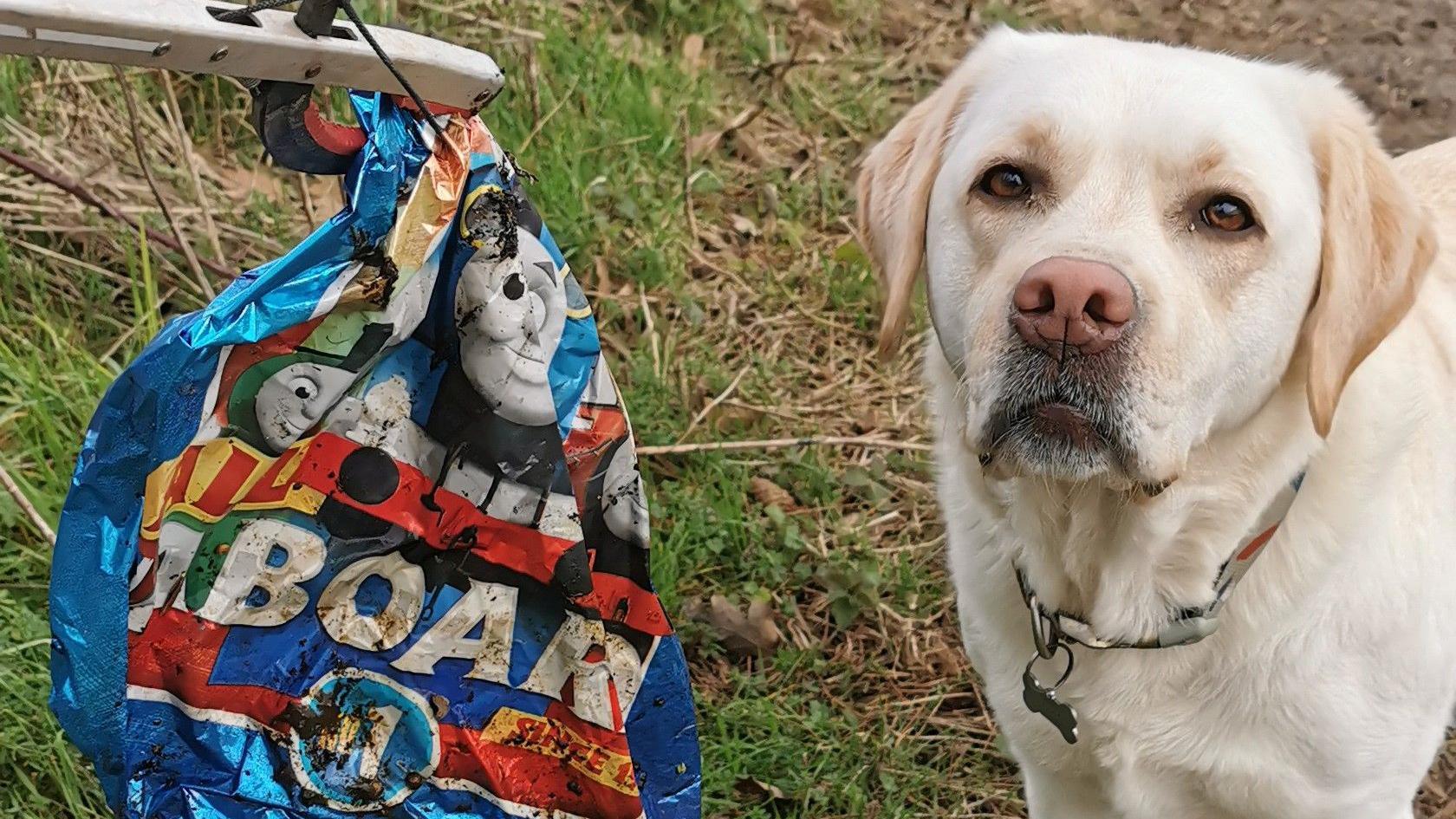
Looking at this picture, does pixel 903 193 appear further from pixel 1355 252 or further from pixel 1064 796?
pixel 1064 796

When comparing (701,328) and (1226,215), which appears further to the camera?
(701,328)

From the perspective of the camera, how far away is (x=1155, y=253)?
1.63 m

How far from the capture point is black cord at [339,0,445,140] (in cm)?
149

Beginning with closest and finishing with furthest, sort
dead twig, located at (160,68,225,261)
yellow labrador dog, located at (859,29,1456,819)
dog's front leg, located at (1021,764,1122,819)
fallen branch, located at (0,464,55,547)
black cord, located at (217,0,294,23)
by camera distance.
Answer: black cord, located at (217,0,294,23) → yellow labrador dog, located at (859,29,1456,819) → dog's front leg, located at (1021,764,1122,819) → fallen branch, located at (0,464,55,547) → dead twig, located at (160,68,225,261)

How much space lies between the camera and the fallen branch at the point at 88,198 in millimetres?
2869

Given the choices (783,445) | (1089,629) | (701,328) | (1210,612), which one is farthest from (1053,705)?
(701,328)

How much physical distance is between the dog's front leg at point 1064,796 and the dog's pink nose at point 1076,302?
0.89 meters

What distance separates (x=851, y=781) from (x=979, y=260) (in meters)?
1.26

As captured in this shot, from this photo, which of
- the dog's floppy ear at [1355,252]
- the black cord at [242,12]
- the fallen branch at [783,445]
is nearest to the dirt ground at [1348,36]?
the fallen branch at [783,445]

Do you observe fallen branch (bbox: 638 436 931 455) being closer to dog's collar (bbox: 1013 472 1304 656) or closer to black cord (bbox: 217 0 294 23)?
dog's collar (bbox: 1013 472 1304 656)

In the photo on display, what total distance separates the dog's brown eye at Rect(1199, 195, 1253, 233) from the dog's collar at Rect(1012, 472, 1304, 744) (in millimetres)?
391

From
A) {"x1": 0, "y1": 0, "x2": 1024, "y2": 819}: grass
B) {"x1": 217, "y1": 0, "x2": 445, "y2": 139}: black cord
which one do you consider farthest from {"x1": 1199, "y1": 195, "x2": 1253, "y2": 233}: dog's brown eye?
{"x1": 0, "y1": 0, "x2": 1024, "y2": 819}: grass

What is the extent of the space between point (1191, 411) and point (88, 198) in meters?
2.52

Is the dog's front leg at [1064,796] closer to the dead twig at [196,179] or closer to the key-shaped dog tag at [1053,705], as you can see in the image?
the key-shaped dog tag at [1053,705]
